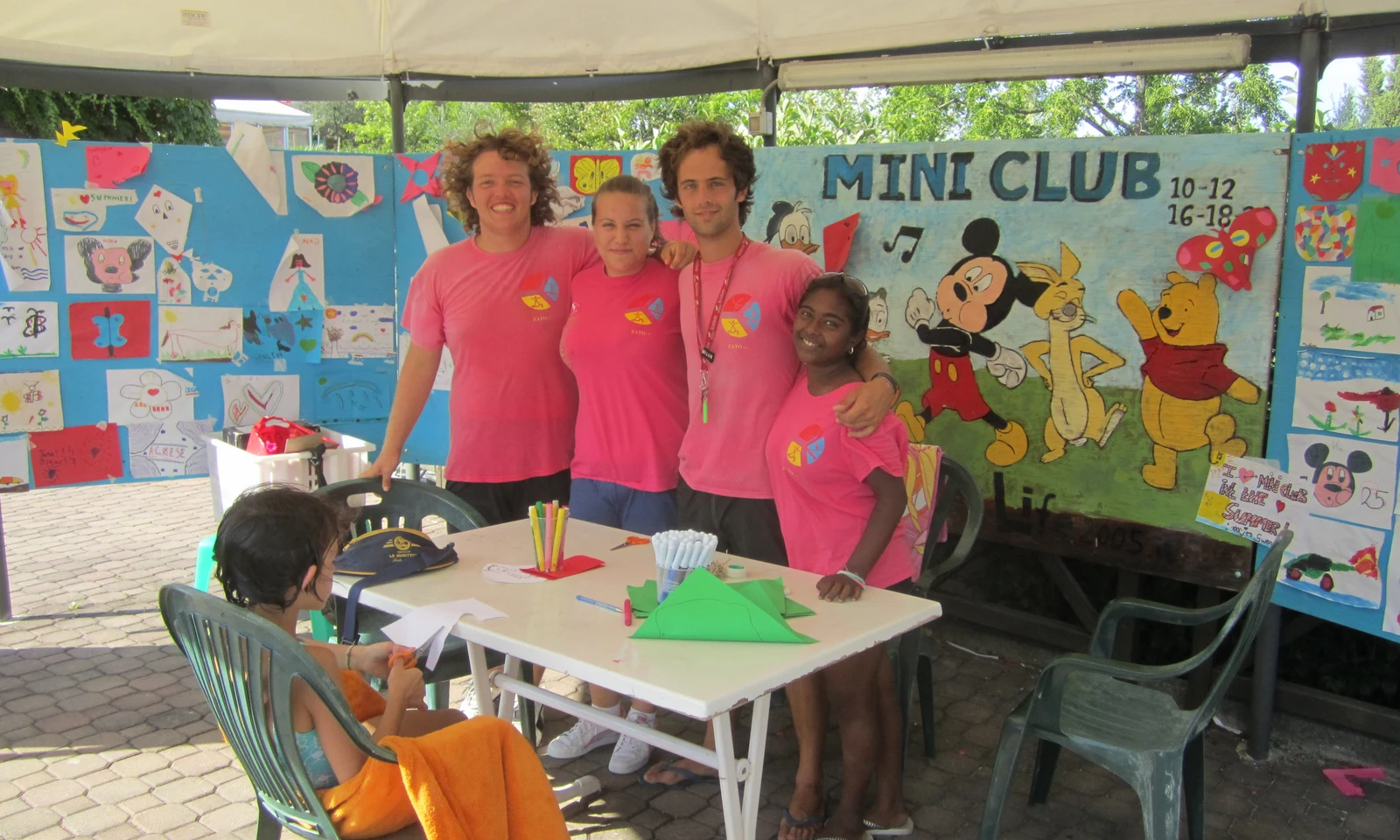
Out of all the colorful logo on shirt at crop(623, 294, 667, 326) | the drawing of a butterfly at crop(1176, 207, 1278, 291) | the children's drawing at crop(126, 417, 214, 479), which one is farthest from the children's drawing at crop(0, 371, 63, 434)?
the drawing of a butterfly at crop(1176, 207, 1278, 291)

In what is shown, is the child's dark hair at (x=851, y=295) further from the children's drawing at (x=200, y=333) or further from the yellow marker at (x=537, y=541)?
the children's drawing at (x=200, y=333)

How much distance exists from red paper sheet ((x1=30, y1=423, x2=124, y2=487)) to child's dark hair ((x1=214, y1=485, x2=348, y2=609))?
3.37 m

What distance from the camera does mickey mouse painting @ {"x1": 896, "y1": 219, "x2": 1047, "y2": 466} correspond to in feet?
14.5

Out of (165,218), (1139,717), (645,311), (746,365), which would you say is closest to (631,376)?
(645,311)

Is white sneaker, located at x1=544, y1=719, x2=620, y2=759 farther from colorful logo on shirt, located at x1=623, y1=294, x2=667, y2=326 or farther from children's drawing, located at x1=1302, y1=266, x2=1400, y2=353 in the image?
children's drawing, located at x1=1302, y1=266, x2=1400, y2=353

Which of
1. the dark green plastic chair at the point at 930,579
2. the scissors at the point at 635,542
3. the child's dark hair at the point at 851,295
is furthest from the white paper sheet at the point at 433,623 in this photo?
the dark green plastic chair at the point at 930,579

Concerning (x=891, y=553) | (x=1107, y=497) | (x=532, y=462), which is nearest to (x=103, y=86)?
(x=532, y=462)

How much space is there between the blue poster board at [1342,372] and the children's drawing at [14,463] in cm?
512

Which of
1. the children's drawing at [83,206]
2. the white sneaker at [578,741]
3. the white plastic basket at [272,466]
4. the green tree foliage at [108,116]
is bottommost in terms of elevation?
the white sneaker at [578,741]

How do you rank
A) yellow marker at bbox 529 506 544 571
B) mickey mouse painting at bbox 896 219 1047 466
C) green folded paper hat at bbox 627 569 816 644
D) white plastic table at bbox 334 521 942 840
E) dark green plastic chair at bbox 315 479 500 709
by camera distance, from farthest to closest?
mickey mouse painting at bbox 896 219 1047 466
dark green plastic chair at bbox 315 479 500 709
yellow marker at bbox 529 506 544 571
green folded paper hat at bbox 627 569 816 644
white plastic table at bbox 334 521 942 840

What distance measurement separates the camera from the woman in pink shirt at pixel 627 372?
11.6 feet

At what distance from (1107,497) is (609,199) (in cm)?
221

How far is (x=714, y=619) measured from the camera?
239 centimetres

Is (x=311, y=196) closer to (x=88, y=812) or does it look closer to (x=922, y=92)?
(x=88, y=812)
